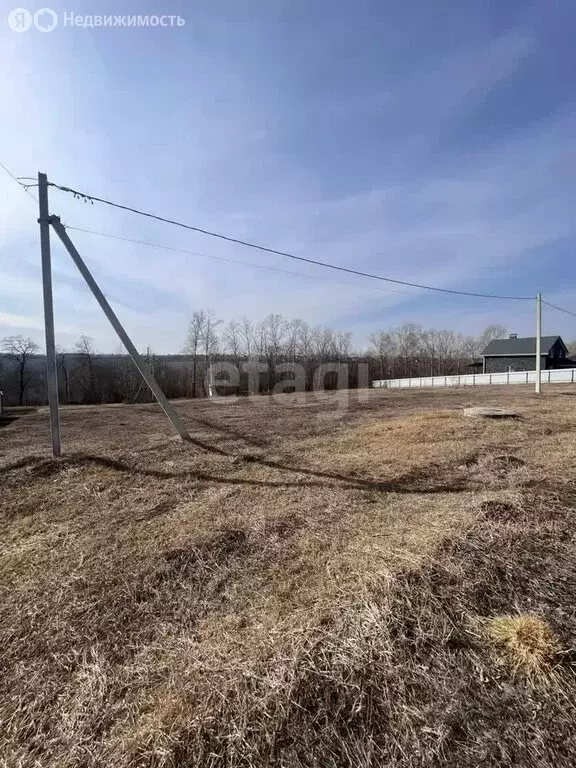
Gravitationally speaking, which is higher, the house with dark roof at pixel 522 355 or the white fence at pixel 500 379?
the house with dark roof at pixel 522 355

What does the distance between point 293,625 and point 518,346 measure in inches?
1540

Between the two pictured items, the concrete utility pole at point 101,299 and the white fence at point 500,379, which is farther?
the white fence at point 500,379

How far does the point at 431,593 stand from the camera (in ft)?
6.33

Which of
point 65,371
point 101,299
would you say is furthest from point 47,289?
point 65,371

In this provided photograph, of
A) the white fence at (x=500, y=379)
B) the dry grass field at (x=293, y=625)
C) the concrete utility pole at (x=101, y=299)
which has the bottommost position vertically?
the dry grass field at (x=293, y=625)

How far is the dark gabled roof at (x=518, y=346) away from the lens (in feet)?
107

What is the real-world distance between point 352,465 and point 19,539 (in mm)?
3437

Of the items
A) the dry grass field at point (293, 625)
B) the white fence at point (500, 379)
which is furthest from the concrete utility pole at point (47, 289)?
the white fence at point (500, 379)

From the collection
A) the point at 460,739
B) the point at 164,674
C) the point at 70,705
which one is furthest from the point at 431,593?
the point at 70,705

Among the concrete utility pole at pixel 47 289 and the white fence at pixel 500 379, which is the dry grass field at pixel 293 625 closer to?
the concrete utility pole at pixel 47 289

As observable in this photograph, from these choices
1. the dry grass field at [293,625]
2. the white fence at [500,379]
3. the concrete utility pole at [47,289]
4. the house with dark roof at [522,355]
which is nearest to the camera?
the dry grass field at [293,625]

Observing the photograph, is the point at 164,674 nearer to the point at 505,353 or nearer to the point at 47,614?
the point at 47,614

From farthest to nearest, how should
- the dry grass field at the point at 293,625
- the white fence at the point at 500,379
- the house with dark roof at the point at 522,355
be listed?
the house with dark roof at the point at 522,355 < the white fence at the point at 500,379 < the dry grass field at the point at 293,625

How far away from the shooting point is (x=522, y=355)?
33406 mm
